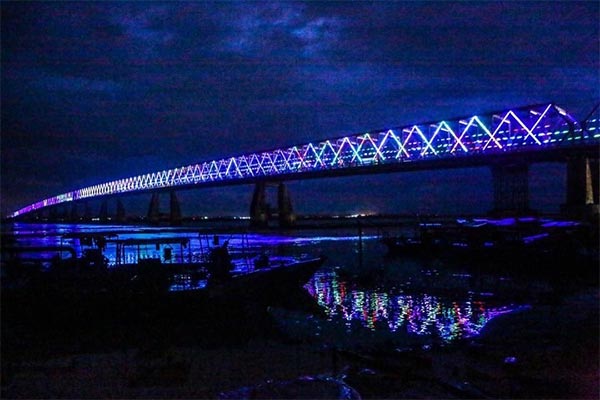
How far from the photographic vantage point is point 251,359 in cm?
1026

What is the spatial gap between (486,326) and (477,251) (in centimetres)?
2326

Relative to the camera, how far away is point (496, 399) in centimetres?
773

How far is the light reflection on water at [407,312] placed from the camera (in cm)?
1428

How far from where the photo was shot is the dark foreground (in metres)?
8.18

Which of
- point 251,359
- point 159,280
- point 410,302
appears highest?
point 159,280

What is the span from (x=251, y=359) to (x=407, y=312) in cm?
783

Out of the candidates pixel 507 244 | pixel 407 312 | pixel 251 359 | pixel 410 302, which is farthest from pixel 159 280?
pixel 507 244

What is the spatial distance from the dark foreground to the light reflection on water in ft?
3.09

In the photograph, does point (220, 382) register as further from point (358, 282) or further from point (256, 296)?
point (358, 282)

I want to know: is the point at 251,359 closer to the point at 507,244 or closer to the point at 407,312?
the point at 407,312

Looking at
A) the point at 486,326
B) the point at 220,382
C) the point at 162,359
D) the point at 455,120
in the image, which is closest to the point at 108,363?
the point at 162,359

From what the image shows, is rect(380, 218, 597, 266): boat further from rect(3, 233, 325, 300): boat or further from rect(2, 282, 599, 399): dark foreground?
rect(3, 233, 325, 300): boat

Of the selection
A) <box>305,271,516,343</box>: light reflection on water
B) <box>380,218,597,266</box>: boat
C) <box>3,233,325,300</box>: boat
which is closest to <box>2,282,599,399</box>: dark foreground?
<box>3,233,325,300</box>: boat

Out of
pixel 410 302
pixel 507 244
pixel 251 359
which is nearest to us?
pixel 251 359
